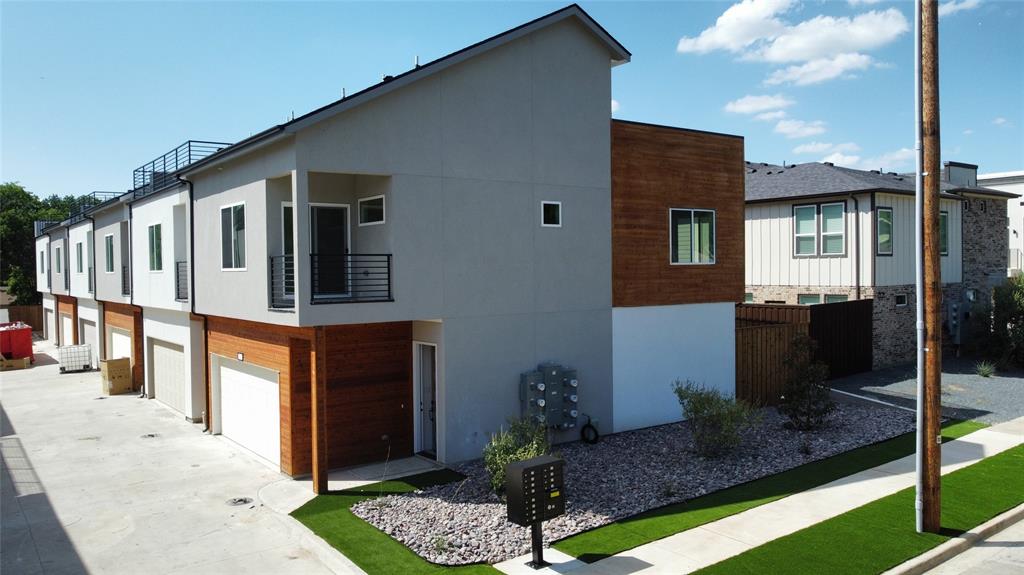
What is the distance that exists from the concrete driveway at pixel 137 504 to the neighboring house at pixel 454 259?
1112 millimetres

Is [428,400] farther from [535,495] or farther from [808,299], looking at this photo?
[808,299]

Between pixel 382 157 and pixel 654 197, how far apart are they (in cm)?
716

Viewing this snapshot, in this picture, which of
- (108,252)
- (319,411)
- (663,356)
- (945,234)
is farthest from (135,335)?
(945,234)

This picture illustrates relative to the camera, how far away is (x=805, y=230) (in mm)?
24703

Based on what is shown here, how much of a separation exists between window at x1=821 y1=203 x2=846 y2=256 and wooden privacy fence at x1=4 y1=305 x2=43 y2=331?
47.8m

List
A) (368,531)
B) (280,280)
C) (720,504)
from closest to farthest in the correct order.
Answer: (368,531)
(720,504)
(280,280)

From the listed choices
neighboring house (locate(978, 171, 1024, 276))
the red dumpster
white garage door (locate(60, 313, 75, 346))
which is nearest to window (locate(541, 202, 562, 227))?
the red dumpster

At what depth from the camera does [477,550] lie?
965 cm

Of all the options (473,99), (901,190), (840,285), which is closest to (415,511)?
(473,99)

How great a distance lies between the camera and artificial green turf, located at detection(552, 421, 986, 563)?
32.2ft

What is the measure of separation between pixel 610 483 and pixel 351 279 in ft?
20.0

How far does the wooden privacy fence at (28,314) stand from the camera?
46.0 m

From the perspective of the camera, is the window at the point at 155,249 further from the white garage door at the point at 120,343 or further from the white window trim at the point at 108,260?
the white garage door at the point at 120,343

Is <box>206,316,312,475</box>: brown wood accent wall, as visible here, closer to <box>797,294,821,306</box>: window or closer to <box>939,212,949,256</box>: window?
<box>797,294,821,306</box>: window
